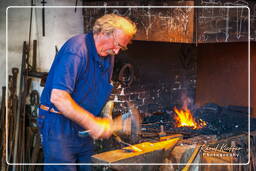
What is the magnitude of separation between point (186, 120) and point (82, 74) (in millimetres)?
2052

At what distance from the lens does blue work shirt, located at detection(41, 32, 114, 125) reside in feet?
8.53

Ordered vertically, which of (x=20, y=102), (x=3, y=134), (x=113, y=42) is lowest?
(x=3, y=134)

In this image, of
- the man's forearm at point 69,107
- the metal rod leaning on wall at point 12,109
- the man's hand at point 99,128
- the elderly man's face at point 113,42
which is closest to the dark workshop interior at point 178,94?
the metal rod leaning on wall at point 12,109

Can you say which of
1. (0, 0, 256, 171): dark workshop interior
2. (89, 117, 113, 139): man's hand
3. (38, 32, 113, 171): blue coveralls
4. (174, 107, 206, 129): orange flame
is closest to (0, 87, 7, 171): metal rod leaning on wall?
(0, 0, 256, 171): dark workshop interior

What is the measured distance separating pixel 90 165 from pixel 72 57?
2.79ft

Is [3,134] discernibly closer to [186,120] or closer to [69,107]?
[69,107]

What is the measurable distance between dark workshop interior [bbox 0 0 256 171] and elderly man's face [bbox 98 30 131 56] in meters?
0.57

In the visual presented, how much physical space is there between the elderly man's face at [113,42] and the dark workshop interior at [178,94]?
57 centimetres

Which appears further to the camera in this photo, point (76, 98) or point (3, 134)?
point (3, 134)

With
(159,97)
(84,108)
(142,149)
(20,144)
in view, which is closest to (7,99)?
(20,144)

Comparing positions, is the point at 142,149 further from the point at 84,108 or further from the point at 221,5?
the point at 221,5

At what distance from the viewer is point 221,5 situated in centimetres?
330

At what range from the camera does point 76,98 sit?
9.25ft

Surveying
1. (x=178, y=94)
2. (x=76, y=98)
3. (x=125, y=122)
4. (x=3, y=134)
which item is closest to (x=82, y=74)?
(x=76, y=98)
